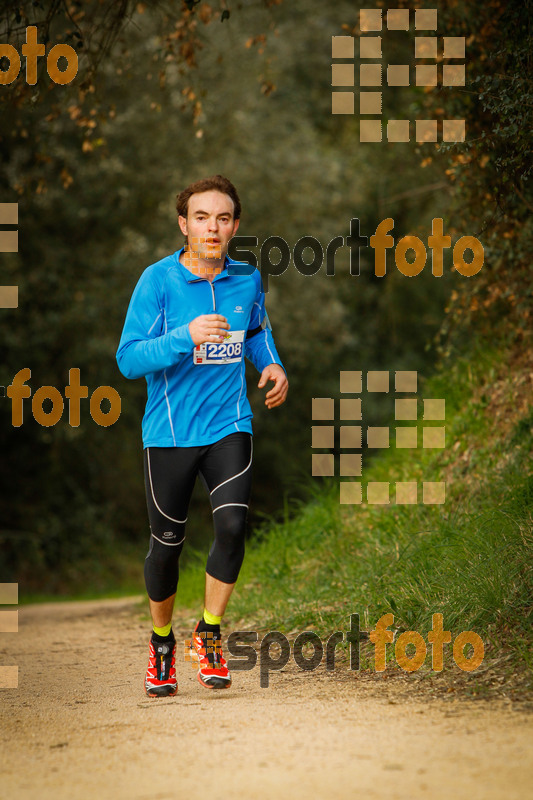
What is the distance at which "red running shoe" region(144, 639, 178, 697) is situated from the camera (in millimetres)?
4430

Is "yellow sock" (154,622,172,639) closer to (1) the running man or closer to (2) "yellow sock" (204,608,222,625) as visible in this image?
(1) the running man

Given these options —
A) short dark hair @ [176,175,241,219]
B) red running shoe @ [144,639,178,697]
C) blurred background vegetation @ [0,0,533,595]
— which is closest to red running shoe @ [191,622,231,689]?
red running shoe @ [144,639,178,697]

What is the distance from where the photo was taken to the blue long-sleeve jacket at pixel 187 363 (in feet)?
14.3

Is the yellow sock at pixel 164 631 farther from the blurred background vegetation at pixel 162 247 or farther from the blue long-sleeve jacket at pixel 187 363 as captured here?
the blurred background vegetation at pixel 162 247

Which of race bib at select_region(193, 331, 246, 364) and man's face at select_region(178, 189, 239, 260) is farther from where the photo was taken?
man's face at select_region(178, 189, 239, 260)

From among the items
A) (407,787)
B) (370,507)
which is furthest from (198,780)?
(370,507)

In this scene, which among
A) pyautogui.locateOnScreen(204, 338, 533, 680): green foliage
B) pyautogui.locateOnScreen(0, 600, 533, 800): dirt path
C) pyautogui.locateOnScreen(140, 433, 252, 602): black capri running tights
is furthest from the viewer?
pyautogui.locateOnScreen(204, 338, 533, 680): green foliage

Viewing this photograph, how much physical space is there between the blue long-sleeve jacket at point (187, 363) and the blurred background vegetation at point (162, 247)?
6281 mm

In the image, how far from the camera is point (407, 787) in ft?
9.30

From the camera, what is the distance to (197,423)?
4.35m

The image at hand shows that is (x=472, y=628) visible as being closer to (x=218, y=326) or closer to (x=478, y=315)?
(x=218, y=326)

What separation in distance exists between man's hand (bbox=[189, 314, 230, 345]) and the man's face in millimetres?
505

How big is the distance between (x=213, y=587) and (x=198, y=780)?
143 cm

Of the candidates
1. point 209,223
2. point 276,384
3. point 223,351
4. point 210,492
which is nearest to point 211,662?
point 210,492
